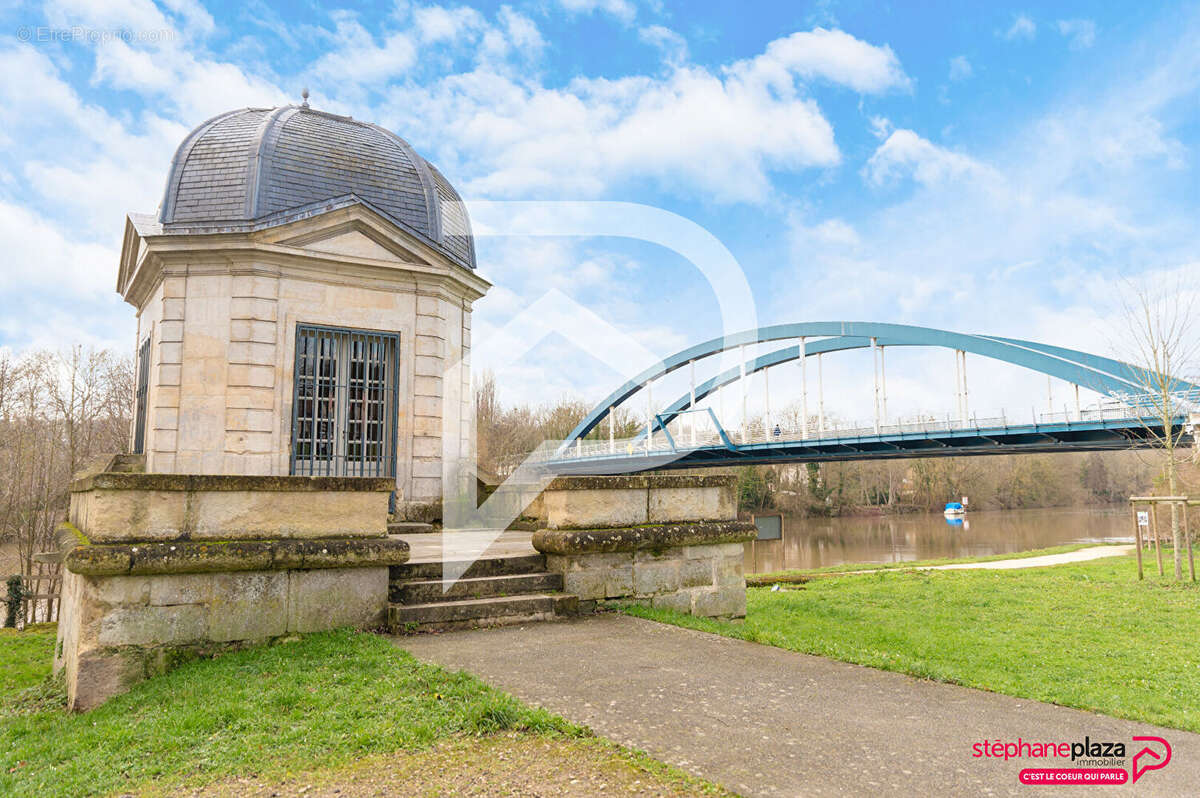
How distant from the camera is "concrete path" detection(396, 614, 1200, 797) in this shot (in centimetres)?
276

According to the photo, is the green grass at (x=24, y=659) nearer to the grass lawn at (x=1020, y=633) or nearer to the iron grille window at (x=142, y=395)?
the iron grille window at (x=142, y=395)

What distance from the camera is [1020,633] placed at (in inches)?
279

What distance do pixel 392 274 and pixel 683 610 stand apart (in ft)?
Result: 22.2

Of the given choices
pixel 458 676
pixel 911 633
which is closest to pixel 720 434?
pixel 911 633

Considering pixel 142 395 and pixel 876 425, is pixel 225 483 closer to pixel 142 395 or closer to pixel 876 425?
pixel 142 395

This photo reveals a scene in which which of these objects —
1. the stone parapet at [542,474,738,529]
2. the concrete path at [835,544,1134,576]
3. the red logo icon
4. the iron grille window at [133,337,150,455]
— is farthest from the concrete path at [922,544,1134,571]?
the iron grille window at [133,337,150,455]

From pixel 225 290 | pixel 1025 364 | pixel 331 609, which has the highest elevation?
pixel 1025 364

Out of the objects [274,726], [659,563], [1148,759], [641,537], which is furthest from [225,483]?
[1148,759]

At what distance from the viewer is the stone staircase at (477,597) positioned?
5414 millimetres

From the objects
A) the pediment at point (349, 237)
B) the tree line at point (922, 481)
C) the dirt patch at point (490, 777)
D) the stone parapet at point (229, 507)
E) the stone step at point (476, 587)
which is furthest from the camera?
the tree line at point (922, 481)

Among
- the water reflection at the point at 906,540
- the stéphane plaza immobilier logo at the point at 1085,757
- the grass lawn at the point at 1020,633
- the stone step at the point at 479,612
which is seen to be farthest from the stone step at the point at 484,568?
the water reflection at the point at 906,540

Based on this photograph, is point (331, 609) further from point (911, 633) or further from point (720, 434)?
point (720, 434)

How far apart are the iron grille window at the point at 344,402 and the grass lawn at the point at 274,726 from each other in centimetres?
591

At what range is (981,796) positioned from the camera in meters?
2.61
